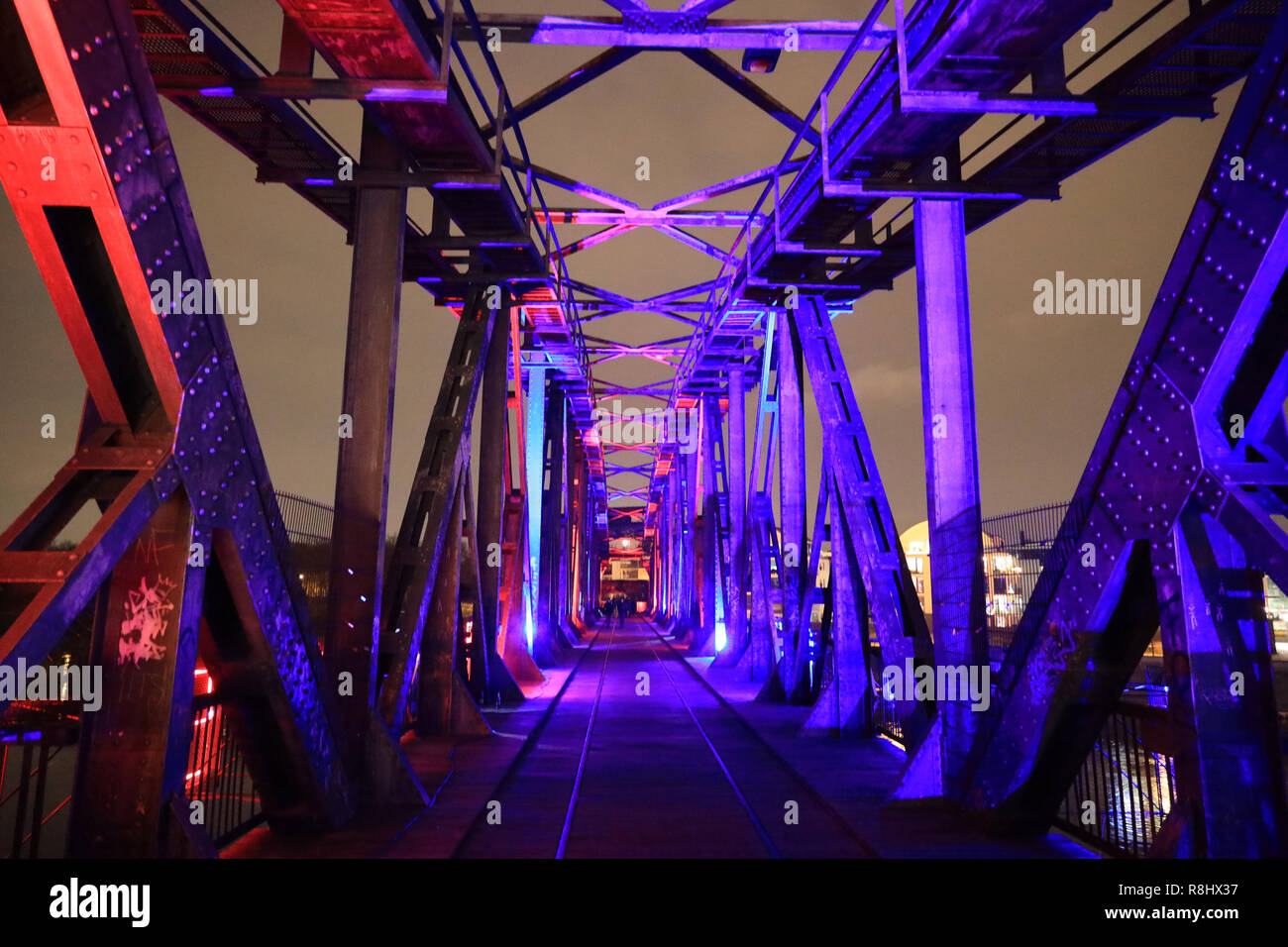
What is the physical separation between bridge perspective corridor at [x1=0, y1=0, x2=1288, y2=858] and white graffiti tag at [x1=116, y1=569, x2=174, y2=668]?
3cm

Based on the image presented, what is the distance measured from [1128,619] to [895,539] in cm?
497

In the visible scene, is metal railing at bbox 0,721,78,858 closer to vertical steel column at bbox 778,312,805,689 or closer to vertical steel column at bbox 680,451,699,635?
vertical steel column at bbox 778,312,805,689

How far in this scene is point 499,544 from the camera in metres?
16.7

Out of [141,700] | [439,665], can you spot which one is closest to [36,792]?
[141,700]

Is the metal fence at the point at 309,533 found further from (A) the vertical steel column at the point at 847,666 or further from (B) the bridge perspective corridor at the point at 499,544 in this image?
(A) the vertical steel column at the point at 847,666

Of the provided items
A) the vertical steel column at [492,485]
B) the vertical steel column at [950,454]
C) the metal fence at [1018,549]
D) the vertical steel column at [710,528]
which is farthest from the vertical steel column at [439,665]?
the vertical steel column at [710,528]

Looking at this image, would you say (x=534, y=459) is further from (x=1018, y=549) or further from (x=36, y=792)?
(x=36, y=792)

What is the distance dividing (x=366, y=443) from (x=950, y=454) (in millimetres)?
6293

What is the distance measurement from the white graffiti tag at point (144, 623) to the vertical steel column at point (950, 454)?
6645 millimetres

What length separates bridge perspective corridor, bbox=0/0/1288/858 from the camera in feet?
13.6

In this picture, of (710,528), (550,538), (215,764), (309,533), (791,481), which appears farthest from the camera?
(710,528)

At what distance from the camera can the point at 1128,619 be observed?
5074 mm

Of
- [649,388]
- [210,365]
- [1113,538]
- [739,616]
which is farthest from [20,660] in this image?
[649,388]
